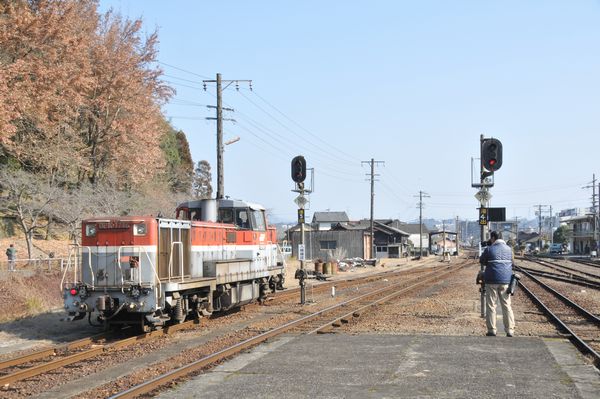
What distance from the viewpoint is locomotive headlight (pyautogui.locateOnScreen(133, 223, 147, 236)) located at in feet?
49.2

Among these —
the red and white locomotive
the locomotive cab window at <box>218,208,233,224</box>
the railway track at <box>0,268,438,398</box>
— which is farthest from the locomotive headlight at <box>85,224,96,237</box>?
the locomotive cab window at <box>218,208,233,224</box>

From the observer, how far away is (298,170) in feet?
65.5

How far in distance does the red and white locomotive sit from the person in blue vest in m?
6.86

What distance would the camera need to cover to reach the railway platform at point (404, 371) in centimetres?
852

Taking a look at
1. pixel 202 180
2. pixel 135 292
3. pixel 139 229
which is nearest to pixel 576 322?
pixel 135 292

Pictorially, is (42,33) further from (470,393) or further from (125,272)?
(470,393)

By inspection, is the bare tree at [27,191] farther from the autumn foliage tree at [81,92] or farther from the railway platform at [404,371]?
the railway platform at [404,371]

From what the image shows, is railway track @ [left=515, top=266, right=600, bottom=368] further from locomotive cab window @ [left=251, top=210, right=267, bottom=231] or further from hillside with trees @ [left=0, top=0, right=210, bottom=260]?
hillside with trees @ [left=0, top=0, right=210, bottom=260]

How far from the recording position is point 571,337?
13.0m

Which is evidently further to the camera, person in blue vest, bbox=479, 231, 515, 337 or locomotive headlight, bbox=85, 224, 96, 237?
locomotive headlight, bbox=85, 224, 96, 237

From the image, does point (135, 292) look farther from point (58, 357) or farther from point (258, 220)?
point (258, 220)

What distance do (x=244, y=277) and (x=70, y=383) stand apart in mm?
9945

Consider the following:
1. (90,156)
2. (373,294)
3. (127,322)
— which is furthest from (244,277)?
(90,156)

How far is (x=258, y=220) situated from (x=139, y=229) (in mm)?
6823
